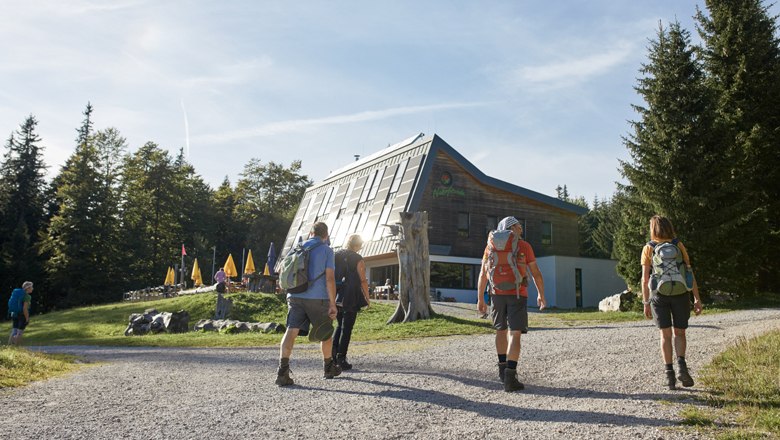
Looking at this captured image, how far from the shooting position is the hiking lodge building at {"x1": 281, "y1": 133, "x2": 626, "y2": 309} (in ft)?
99.8

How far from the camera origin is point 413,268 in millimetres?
16531

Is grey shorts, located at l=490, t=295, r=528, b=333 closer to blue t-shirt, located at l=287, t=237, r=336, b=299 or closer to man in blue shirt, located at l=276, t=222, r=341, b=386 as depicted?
man in blue shirt, located at l=276, t=222, r=341, b=386

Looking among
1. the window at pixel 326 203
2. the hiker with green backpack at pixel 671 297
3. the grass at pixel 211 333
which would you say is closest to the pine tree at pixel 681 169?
the grass at pixel 211 333

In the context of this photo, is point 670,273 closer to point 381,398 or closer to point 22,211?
point 381,398

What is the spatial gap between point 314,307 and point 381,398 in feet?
4.68

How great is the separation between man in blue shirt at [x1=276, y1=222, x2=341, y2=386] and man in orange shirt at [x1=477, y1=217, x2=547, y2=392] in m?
1.71

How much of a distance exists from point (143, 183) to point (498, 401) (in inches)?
2200

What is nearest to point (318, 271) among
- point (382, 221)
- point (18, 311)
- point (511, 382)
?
point (511, 382)

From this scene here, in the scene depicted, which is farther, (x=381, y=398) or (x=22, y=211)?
(x=22, y=211)

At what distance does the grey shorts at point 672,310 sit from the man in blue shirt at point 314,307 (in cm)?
344

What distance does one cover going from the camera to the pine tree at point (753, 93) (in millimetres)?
19969

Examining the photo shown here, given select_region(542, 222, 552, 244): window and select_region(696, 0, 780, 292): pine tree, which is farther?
select_region(542, 222, 552, 244): window

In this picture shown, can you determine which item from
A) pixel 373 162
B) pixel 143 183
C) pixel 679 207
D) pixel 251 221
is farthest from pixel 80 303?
pixel 679 207

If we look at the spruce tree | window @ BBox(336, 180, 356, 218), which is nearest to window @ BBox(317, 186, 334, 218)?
window @ BBox(336, 180, 356, 218)
